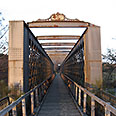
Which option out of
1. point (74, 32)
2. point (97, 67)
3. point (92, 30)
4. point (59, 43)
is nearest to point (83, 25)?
point (92, 30)

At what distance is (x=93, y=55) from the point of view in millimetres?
6312

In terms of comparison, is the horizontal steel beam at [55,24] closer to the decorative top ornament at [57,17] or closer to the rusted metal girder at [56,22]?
the rusted metal girder at [56,22]

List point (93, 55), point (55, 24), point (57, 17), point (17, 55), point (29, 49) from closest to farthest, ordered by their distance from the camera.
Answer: point (17, 55) → point (93, 55) → point (29, 49) → point (55, 24) → point (57, 17)

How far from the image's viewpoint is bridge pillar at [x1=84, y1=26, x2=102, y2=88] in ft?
20.4

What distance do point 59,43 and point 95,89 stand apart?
9665 mm

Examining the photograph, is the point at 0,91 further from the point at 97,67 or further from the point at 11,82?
the point at 97,67

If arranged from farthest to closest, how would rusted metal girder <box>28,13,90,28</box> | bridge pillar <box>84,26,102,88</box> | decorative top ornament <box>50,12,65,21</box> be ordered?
decorative top ornament <box>50,12,65,21</box>, rusted metal girder <box>28,13,90,28</box>, bridge pillar <box>84,26,102,88</box>

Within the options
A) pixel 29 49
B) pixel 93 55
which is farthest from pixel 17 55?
pixel 93 55

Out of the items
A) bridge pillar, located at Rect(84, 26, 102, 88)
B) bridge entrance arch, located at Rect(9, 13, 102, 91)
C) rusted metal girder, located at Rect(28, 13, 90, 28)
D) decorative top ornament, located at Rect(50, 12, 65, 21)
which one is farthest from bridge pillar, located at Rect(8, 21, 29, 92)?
decorative top ornament, located at Rect(50, 12, 65, 21)

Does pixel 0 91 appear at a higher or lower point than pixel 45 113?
higher

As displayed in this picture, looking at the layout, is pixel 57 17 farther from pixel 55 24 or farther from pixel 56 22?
pixel 55 24

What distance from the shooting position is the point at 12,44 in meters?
5.42

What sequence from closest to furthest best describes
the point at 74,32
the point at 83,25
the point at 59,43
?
the point at 83,25
the point at 74,32
the point at 59,43

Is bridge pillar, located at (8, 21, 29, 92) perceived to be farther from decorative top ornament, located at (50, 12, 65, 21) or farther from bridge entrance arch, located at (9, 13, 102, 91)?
decorative top ornament, located at (50, 12, 65, 21)
